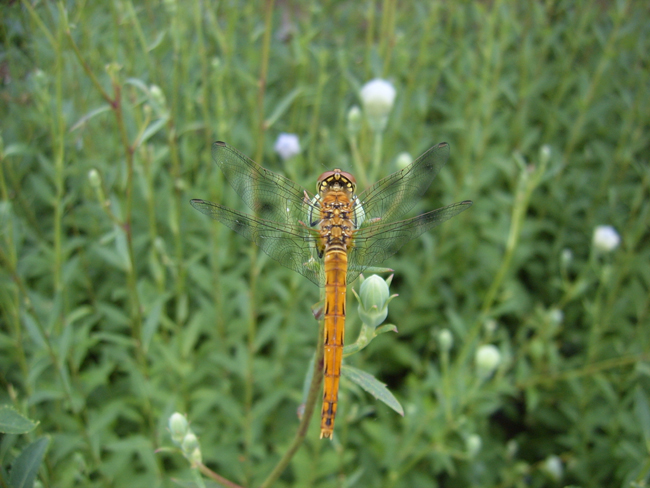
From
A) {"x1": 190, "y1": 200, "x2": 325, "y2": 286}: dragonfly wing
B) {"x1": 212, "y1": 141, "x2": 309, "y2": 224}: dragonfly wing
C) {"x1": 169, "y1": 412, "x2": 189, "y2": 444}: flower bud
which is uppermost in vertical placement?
{"x1": 212, "y1": 141, "x2": 309, "y2": 224}: dragonfly wing

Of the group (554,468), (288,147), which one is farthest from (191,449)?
(554,468)

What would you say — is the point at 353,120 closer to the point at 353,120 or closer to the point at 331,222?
the point at 353,120

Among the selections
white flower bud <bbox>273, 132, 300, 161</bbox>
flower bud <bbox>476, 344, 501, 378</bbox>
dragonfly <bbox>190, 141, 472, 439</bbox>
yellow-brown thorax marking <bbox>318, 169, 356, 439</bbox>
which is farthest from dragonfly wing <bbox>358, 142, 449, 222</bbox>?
white flower bud <bbox>273, 132, 300, 161</bbox>

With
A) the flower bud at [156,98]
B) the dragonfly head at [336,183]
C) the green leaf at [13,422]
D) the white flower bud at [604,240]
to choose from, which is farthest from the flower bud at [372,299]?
the white flower bud at [604,240]

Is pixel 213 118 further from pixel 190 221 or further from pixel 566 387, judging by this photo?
pixel 566 387

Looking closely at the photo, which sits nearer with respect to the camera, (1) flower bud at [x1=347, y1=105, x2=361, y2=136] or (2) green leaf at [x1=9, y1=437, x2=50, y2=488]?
(2) green leaf at [x1=9, y1=437, x2=50, y2=488]

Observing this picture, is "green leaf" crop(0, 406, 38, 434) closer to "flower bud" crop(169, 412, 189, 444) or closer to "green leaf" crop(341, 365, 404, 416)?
"flower bud" crop(169, 412, 189, 444)

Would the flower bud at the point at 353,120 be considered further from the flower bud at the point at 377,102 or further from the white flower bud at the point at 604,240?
the white flower bud at the point at 604,240

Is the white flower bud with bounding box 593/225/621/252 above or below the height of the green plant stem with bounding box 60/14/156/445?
above
